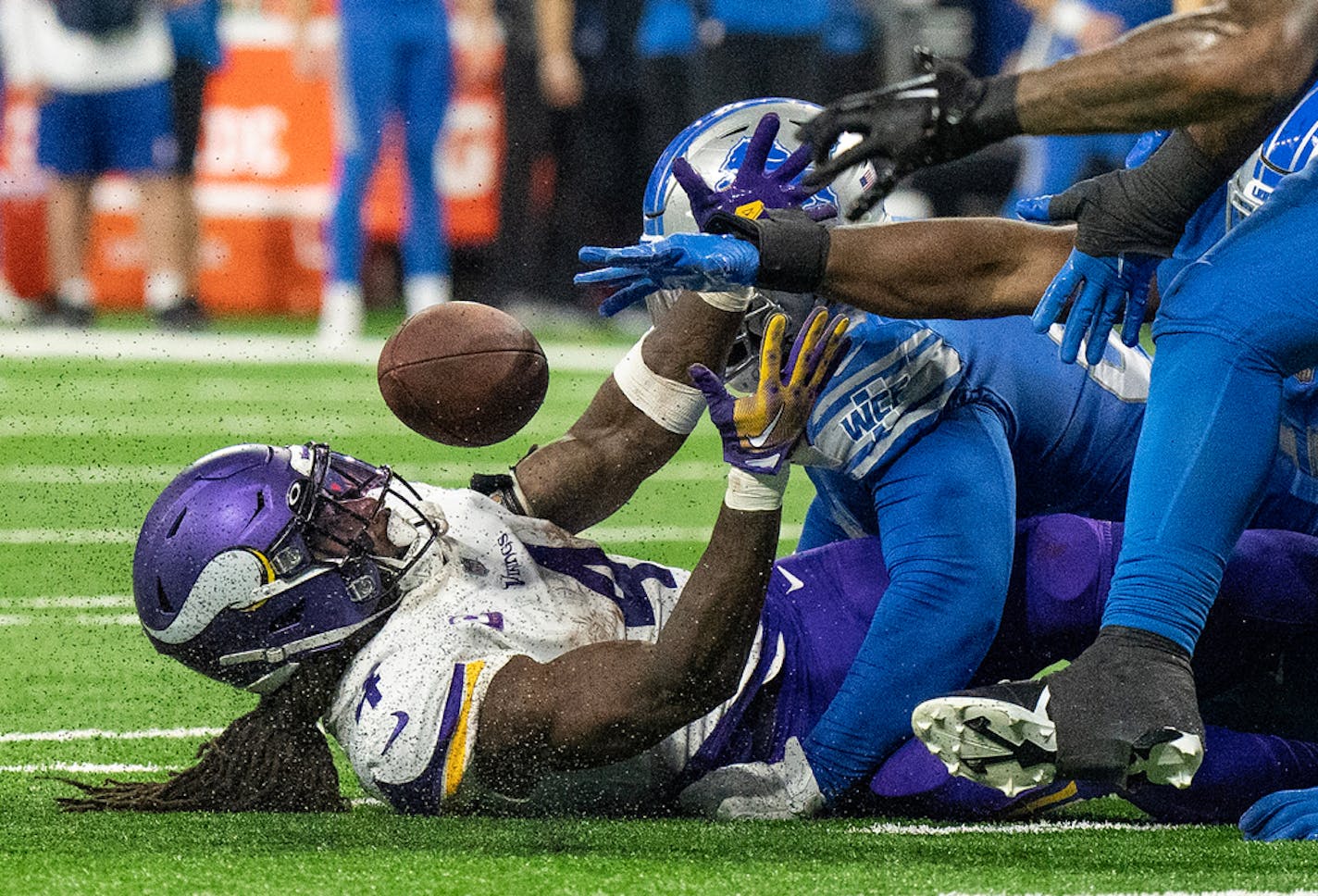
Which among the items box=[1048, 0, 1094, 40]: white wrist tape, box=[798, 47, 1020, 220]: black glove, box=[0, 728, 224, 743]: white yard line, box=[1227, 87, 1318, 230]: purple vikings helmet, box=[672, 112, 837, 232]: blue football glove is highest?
box=[798, 47, 1020, 220]: black glove

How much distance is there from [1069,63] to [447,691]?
1153 mm

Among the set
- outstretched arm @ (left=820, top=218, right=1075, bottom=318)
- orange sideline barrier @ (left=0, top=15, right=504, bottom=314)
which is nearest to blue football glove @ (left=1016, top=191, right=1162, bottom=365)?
outstretched arm @ (left=820, top=218, right=1075, bottom=318)

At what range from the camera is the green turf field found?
2.66 m

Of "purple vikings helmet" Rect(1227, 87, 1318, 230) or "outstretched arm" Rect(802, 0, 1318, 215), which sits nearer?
"outstretched arm" Rect(802, 0, 1318, 215)

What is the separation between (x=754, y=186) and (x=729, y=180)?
0.17m

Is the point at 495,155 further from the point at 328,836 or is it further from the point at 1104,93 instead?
the point at 1104,93

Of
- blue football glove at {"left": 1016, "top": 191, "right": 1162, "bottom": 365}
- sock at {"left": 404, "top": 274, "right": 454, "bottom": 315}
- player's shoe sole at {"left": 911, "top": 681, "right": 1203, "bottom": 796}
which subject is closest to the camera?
player's shoe sole at {"left": 911, "top": 681, "right": 1203, "bottom": 796}

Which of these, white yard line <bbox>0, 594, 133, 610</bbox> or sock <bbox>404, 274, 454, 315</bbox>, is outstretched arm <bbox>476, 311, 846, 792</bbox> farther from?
sock <bbox>404, 274, 454, 315</bbox>

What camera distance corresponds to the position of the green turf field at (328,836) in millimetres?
2658

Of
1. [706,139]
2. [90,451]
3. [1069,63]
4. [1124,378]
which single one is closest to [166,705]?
[706,139]

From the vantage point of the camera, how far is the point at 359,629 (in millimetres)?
3080

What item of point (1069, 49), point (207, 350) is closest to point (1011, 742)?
point (1069, 49)

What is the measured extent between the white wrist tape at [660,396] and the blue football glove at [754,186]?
1.05ft

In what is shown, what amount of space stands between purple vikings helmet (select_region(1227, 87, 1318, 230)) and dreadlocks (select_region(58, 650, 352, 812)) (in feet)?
5.01
